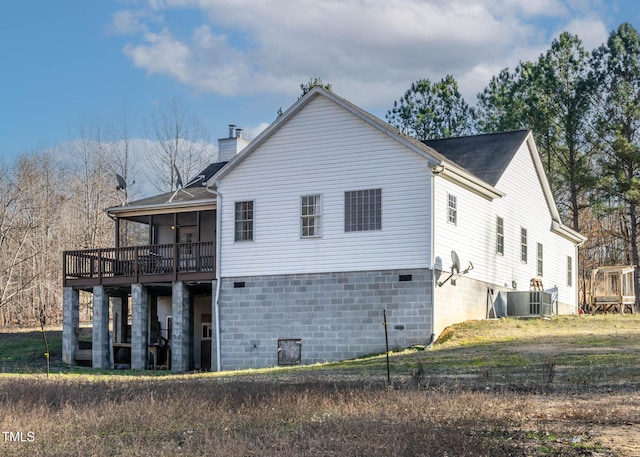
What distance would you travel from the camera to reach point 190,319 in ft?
112

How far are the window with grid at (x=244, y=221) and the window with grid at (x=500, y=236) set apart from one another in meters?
8.82

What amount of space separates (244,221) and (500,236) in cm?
928

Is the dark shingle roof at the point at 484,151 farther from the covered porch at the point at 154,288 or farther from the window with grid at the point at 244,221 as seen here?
the covered porch at the point at 154,288

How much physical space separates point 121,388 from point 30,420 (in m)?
5.41

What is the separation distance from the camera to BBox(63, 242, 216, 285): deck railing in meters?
32.0

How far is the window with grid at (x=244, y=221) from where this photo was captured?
30828mm

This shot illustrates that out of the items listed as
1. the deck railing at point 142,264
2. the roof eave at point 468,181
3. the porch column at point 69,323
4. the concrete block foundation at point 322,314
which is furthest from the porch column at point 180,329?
the roof eave at point 468,181

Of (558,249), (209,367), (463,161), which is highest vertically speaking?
(463,161)

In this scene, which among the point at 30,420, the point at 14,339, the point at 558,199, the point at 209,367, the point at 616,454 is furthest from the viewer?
the point at 558,199

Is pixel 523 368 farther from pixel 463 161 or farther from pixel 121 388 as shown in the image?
pixel 463 161

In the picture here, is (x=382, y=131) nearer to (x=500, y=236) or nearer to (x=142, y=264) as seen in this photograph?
(x=500, y=236)

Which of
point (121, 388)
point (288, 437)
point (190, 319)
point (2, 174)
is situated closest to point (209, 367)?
point (190, 319)

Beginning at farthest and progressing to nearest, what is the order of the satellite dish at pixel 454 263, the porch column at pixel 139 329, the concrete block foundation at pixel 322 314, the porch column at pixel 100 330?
the porch column at pixel 100 330 → the porch column at pixel 139 329 → the satellite dish at pixel 454 263 → the concrete block foundation at pixel 322 314

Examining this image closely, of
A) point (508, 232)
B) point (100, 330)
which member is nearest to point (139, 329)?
point (100, 330)
